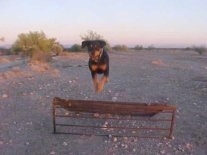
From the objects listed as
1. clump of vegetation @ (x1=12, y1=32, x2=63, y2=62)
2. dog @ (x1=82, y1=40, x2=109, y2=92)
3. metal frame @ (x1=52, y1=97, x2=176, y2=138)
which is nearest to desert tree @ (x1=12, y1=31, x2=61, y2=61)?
clump of vegetation @ (x1=12, y1=32, x2=63, y2=62)

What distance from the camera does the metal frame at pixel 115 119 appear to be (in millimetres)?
11070

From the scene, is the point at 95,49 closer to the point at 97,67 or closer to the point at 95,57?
the point at 95,57

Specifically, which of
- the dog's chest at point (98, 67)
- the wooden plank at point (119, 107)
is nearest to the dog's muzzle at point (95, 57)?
the dog's chest at point (98, 67)

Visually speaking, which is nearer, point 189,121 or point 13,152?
point 13,152

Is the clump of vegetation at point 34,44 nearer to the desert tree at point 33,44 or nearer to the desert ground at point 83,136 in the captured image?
the desert tree at point 33,44

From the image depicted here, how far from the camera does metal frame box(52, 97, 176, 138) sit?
11.1 meters

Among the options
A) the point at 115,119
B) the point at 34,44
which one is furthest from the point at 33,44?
the point at 115,119

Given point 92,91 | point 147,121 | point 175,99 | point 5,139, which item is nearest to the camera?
point 5,139

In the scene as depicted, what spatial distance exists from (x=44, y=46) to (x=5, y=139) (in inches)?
1387

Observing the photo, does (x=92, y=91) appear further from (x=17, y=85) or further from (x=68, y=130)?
(x=68, y=130)

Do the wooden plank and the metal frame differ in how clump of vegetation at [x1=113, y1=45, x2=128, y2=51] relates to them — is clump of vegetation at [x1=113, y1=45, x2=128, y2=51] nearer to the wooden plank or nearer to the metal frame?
the metal frame

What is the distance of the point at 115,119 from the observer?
12469 mm

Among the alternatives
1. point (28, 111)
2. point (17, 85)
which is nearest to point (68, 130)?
point (28, 111)

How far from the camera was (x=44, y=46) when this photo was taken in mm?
46125
